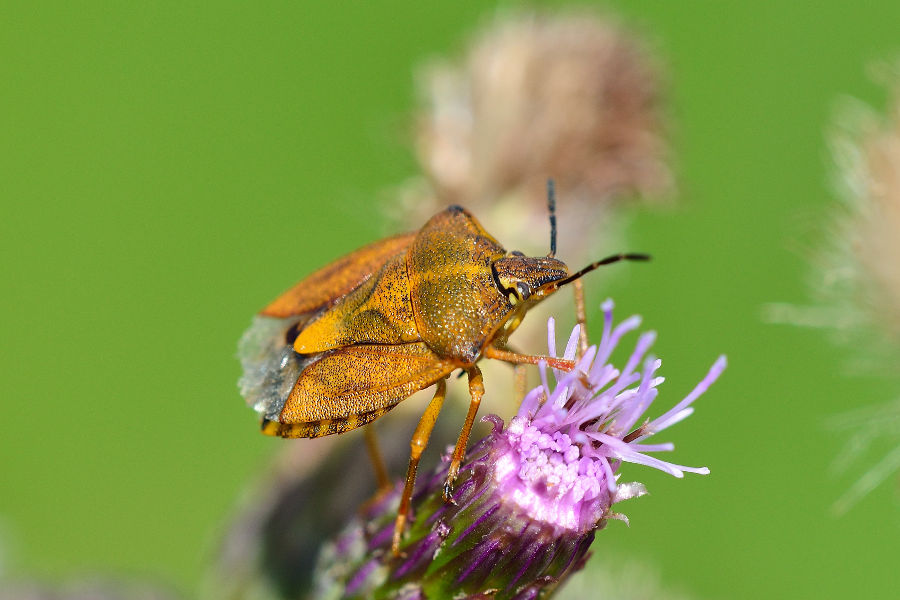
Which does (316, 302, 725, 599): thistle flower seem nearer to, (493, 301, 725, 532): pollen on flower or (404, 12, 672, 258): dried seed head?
(493, 301, 725, 532): pollen on flower

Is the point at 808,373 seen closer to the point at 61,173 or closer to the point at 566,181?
the point at 566,181

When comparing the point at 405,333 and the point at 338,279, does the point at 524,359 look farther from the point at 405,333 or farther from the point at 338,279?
the point at 338,279

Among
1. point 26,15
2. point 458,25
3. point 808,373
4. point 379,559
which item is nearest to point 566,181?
point 379,559

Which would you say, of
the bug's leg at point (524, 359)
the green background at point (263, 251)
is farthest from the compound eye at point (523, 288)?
the green background at point (263, 251)

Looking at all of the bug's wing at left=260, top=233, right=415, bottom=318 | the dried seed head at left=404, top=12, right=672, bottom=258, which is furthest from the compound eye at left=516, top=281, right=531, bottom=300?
the dried seed head at left=404, top=12, right=672, bottom=258

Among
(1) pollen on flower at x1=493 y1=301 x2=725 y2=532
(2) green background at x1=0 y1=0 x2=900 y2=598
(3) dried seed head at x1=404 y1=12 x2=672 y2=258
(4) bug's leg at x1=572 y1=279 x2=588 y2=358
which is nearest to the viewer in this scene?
(1) pollen on flower at x1=493 y1=301 x2=725 y2=532
